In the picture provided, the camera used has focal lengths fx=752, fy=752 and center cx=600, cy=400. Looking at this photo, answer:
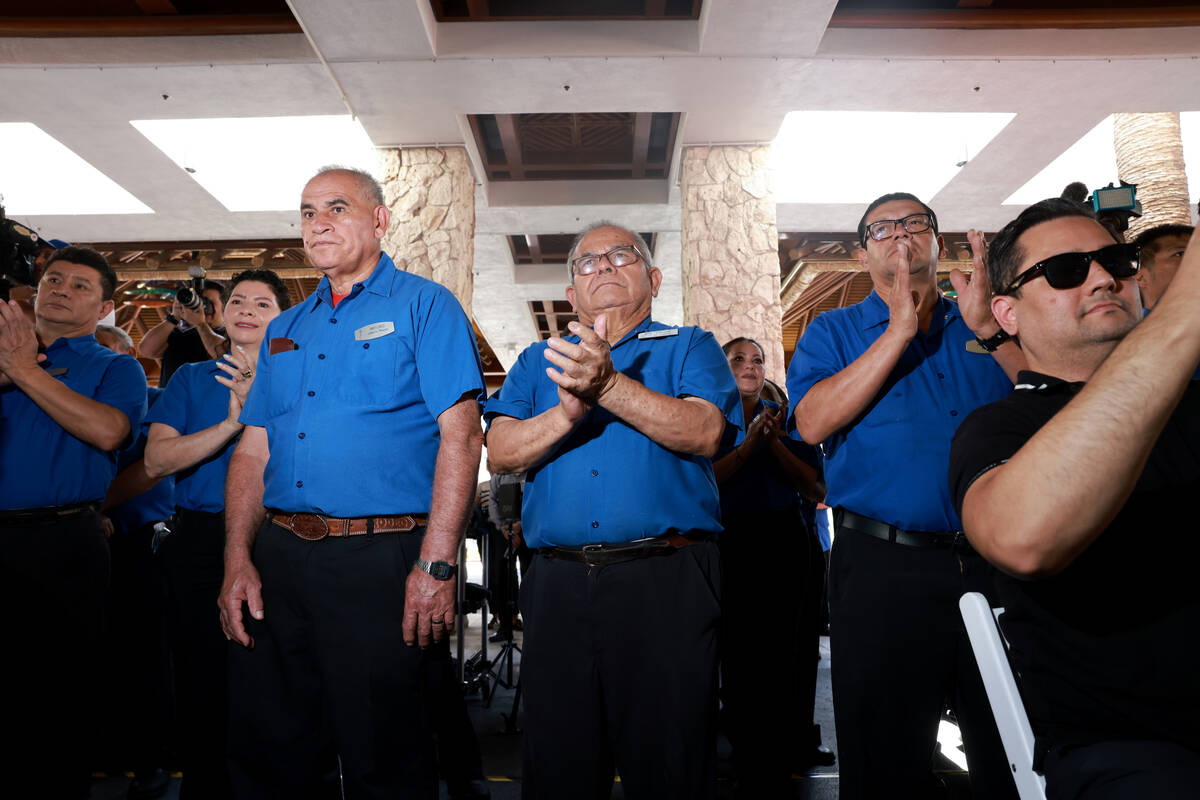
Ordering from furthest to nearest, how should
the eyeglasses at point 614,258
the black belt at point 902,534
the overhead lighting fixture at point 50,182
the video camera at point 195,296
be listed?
the overhead lighting fixture at point 50,182 < the video camera at point 195,296 < the eyeglasses at point 614,258 < the black belt at point 902,534

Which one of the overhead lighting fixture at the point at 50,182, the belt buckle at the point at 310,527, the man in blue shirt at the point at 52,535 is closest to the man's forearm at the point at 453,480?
the belt buckle at the point at 310,527

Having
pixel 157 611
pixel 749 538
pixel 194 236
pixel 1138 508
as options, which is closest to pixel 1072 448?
pixel 1138 508

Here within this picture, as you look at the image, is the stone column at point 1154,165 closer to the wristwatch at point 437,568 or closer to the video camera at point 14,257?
the wristwatch at point 437,568

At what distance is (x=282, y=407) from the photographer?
6.41ft

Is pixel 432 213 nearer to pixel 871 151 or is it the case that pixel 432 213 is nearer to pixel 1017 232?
pixel 871 151

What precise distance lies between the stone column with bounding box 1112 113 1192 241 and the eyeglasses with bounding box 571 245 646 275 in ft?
17.8

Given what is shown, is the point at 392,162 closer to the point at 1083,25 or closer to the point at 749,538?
the point at 749,538

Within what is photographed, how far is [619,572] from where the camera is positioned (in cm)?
169

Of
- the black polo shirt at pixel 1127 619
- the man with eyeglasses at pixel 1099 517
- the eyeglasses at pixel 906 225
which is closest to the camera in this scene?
the man with eyeglasses at pixel 1099 517

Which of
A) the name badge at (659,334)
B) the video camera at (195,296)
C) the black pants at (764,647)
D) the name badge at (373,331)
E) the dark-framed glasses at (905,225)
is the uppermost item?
the video camera at (195,296)

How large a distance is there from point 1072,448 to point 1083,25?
5.70 meters

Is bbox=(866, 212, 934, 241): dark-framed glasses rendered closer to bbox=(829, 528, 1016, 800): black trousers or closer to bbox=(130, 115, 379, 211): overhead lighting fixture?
bbox=(829, 528, 1016, 800): black trousers

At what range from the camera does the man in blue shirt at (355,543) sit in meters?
1.69

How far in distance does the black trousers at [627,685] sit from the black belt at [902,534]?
0.48 m
